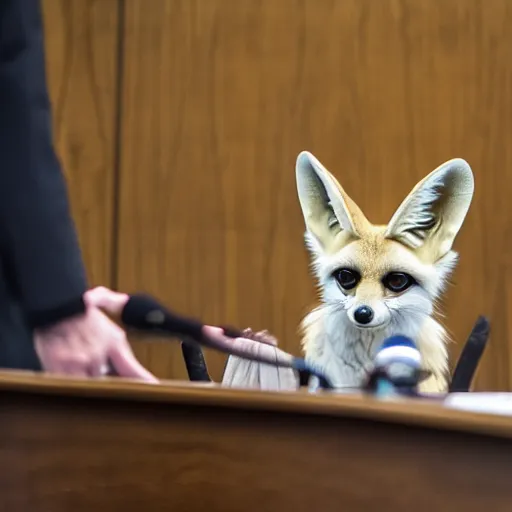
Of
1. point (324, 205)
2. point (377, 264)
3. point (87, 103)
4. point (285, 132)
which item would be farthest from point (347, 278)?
point (87, 103)

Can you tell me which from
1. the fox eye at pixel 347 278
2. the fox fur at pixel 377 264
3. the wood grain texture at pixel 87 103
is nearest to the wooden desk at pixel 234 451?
the fox fur at pixel 377 264

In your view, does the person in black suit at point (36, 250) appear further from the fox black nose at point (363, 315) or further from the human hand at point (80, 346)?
the fox black nose at point (363, 315)

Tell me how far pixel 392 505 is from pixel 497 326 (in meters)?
1.03

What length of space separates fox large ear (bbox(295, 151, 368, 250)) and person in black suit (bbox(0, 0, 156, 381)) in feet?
2.67

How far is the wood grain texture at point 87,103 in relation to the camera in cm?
169

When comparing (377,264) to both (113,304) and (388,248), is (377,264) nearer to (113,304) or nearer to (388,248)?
(388,248)

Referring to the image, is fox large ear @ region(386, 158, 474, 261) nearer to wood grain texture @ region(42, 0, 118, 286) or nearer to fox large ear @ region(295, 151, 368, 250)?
fox large ear @ region(295, 151, 368, 250)

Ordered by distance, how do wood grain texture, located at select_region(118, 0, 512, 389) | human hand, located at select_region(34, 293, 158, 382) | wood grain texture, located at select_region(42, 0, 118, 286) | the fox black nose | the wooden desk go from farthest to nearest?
1. wood grain texture, located at select_region(42, 0, 118, 286)
2. wood grain texture, located at select_region(118, 0, 512, 389)
3. the fox black nose
4. human hand, located at select_region(34, 293, 158, 382)
5. the wooden desk

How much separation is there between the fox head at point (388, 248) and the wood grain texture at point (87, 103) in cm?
Answer: 45

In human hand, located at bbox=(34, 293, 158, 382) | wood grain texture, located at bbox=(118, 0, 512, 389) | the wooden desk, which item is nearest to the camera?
the wooden desk

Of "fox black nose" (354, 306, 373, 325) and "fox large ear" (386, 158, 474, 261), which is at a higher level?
"fox large ear" (386, 158, 474, 261)

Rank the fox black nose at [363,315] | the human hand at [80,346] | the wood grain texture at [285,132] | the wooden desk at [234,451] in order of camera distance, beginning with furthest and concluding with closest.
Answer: the wood grain texture at [285,132] < the fox black nose at [363,315] < the human hand at [80,346] < the wooden desk at [234,451]

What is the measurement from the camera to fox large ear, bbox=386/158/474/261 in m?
1.46

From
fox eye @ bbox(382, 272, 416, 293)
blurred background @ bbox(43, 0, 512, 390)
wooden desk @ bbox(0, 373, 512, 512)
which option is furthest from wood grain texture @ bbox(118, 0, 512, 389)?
wooden desk @ bbox(0, 373, 512, 512)
